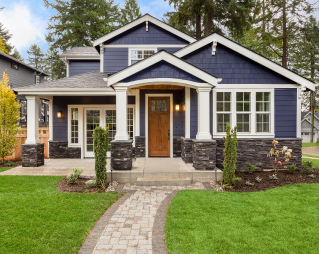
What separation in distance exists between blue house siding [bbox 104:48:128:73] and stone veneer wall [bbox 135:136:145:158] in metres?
3.39

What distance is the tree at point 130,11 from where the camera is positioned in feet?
62.5

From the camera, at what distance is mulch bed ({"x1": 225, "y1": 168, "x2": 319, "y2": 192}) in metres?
5.02

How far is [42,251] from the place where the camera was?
2.42 m

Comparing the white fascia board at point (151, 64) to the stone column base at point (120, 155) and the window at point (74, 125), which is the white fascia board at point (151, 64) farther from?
the window at point (74, 125)

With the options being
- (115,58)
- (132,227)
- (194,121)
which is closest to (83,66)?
(115,58)

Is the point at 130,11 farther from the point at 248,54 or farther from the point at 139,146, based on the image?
the point at 139,146

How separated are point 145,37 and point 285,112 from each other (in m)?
6.57

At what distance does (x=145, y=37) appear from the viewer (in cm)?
866

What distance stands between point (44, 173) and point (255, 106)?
750cm

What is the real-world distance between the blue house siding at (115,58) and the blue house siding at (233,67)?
3313 millimetres

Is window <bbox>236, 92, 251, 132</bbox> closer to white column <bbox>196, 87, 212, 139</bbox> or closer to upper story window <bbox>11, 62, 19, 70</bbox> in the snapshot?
white column <bbox>196, 87, 212, 139</bbox>

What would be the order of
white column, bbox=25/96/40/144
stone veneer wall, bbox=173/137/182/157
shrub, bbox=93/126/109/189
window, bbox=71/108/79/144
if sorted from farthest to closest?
window, bbox=71/108/79/144
stone veneer wall, bbox=173/137/182/157
white column, bbox=25/96/40/144
shrub, bbox=93/126/109/189

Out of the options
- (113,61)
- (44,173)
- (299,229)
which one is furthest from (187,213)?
(113,61)

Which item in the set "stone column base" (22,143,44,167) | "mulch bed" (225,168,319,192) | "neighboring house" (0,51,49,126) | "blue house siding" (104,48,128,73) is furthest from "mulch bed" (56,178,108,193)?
"neighboring house" (0,51,49,126)
